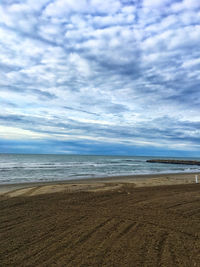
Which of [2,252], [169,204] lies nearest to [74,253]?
[2,252]

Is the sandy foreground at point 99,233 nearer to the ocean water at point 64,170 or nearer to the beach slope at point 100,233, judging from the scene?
the beach slope at point 100,233

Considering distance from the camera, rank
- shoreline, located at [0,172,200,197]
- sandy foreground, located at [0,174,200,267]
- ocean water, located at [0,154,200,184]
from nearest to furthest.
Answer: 1. sandy foreground, located at [0,174,200,267]
2. shoreline, located at [0,172,200,197]
3. ocean water, located at [0,154,200,184]

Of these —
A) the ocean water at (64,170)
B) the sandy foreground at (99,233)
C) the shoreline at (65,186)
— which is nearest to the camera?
the sandy foreground at (99,233)

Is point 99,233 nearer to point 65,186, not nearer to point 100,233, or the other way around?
point 100,233

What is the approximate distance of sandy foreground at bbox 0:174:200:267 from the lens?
14.0 feet

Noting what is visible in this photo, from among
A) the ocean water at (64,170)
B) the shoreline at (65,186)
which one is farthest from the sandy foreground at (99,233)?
the ocean water at (64,170)

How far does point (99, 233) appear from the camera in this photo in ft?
18.5

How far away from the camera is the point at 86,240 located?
518 centimetres

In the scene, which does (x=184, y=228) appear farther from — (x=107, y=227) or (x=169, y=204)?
(x=169, y=204)

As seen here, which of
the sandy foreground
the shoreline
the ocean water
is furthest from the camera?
the ocean water

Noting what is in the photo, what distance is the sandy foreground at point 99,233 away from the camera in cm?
428

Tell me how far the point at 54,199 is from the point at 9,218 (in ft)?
10.9

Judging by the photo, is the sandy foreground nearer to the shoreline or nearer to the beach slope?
the beach slope

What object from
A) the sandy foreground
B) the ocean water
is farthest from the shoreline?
the sandy foreground
